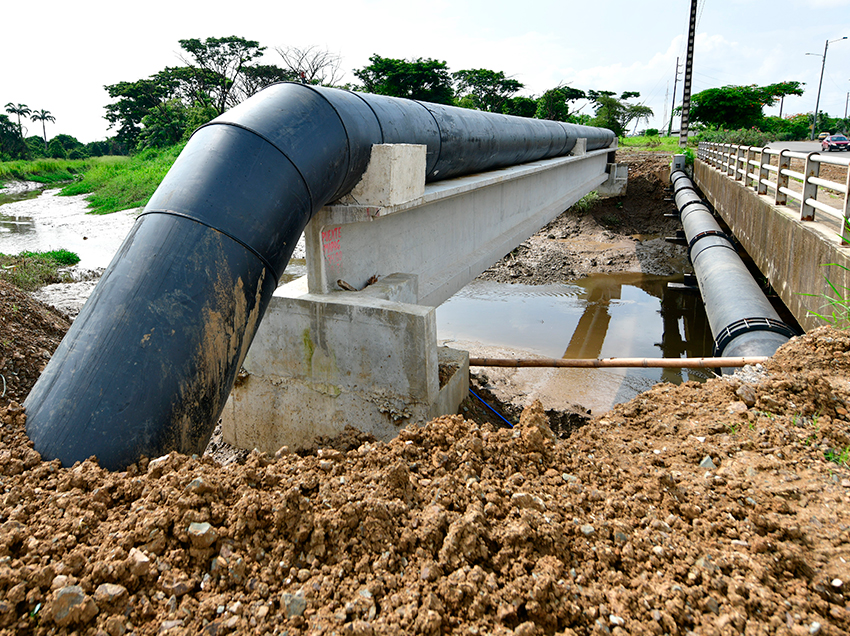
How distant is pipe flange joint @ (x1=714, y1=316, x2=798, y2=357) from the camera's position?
5578 mm

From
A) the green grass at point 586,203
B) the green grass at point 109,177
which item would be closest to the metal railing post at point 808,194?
the green grass at point 586,203

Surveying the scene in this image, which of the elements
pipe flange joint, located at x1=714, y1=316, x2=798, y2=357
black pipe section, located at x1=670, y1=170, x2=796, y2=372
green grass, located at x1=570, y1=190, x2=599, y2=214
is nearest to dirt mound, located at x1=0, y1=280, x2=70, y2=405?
black pipe section, located at x1=670, y1=170, x2=796, y2=372

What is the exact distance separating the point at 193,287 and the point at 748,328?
5579 mm

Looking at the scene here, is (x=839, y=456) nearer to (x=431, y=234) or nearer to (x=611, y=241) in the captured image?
(x=431, y=234)

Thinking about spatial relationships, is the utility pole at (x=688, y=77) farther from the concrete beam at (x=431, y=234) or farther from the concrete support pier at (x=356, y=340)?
the concrete support pier at (x=356, y=340)

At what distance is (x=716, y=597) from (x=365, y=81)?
47.9 m

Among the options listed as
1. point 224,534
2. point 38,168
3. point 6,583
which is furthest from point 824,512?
point 38,168

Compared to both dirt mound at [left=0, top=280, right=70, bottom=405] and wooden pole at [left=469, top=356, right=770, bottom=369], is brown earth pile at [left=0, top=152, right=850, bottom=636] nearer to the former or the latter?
dirt mound at [left=0, top=280, right=70, bottom=405]

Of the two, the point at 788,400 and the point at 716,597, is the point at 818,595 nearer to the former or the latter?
the point at 716,597

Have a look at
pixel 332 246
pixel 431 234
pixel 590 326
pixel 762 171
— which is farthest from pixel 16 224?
pixel 762 171

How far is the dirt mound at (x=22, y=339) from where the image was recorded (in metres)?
4.02

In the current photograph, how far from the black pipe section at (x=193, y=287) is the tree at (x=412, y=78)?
4132 centimetres

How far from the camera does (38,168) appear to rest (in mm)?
43562

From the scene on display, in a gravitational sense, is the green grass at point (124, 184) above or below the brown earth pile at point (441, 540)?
above
